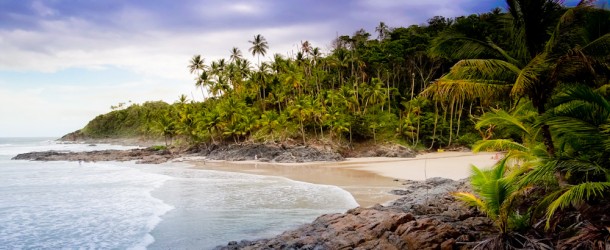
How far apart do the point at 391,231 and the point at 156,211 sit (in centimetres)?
1048

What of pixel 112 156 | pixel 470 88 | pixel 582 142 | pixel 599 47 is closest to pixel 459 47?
pixel 470 88

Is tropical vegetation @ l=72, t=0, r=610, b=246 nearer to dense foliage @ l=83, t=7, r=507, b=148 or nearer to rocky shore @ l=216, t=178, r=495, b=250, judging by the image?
rocky shore @ l=216, t=178, r=495, b=250

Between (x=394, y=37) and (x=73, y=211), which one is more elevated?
(x=394, y=37)

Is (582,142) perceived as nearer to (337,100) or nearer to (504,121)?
(504,121)

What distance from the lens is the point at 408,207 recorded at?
1261 cm

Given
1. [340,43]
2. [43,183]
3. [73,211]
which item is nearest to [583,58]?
[73,211]

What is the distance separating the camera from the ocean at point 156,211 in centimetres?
1180

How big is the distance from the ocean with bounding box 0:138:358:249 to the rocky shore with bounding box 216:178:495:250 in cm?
183

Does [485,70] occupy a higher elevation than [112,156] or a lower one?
higher

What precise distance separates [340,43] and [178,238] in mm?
57391

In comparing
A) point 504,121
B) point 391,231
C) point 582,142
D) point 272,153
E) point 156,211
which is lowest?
point 156,211

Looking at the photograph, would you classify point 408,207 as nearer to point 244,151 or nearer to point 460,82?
point 460,82

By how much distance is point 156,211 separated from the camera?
1590 cm

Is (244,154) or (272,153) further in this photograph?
(244,154)
